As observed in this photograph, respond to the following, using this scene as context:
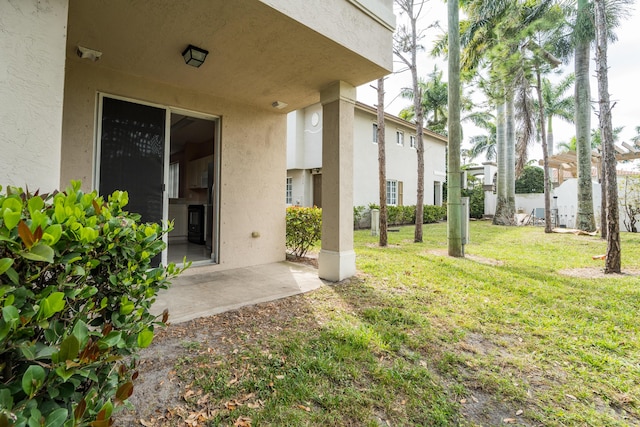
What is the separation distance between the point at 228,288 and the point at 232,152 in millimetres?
2496

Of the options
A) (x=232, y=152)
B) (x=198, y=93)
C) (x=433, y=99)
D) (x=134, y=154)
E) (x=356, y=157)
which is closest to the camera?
(x=134, y=154)

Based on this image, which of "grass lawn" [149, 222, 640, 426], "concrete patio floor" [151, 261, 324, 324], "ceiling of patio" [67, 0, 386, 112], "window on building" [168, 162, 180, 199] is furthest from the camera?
"window on building" [168, 162, 180, 199]

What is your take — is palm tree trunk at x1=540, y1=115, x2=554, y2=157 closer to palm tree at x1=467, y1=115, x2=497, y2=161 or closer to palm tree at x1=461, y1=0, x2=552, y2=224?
palm tree at x1=467, y1=115, x2=497, y2=161

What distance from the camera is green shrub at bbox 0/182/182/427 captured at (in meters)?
0.80

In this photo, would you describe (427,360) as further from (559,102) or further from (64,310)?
(559,102)

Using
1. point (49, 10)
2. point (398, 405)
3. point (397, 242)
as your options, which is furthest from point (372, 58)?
point (397, 242)

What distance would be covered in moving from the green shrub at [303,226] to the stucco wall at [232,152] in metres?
0.24

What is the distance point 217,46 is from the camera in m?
3.40

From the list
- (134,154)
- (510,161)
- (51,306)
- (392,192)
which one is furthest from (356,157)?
(51,306)

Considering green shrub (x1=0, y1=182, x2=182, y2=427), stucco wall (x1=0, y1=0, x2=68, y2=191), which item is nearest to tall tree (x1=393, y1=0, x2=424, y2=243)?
stucco wall (x1=0, y1=0, x2=68, y2=191)

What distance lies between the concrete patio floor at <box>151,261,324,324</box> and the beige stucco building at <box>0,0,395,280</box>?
366mm

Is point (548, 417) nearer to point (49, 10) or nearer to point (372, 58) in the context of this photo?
point (372, 58)

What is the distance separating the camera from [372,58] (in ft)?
12.7

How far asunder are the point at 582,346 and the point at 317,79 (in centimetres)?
446
